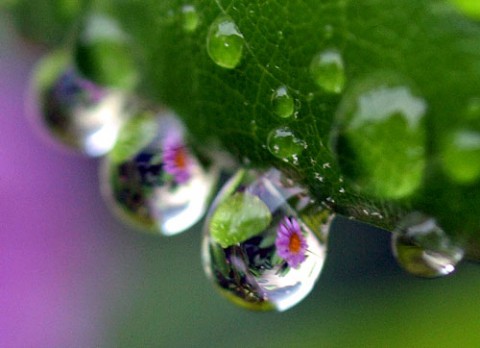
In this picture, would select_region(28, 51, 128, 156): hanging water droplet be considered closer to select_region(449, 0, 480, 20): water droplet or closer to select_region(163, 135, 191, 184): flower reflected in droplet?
select_region(163, 135, 191, 184): flower reflected in droplet

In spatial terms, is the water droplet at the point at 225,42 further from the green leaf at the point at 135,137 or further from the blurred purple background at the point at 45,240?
the blurred purple background at the point at 45,240

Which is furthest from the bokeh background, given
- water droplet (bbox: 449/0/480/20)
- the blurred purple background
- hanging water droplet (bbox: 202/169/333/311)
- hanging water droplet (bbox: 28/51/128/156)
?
water droplet (bbox: 449/0/480/20)

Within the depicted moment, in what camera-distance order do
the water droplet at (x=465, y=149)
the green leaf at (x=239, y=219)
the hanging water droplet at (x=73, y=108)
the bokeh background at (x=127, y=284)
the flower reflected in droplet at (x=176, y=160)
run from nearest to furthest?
1. the water droplet at (x=465, y=149)
2. the green leaf at (x=239, y=219)
3. the flower reflected in droplet at (x=176, y=160)
4. the hanging water droplet at (x=73, y=108)
5. the bokeh background at (x=127, y=284)

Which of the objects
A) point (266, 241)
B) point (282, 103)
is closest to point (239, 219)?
point (266, 241)

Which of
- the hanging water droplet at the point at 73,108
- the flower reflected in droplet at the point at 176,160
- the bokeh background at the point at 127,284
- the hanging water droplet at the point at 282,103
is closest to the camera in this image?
the hanging water droplet at the point at 282,103

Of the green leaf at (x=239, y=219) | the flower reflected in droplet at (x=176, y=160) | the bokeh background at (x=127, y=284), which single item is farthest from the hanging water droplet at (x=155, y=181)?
the bokeh background at (x=127, y=284)

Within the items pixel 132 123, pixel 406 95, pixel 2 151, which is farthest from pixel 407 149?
pixel 2 151

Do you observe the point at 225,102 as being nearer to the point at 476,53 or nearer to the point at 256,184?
the point at 256,184

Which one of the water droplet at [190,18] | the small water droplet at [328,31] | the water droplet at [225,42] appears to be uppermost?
the water droplet at [190,18]
